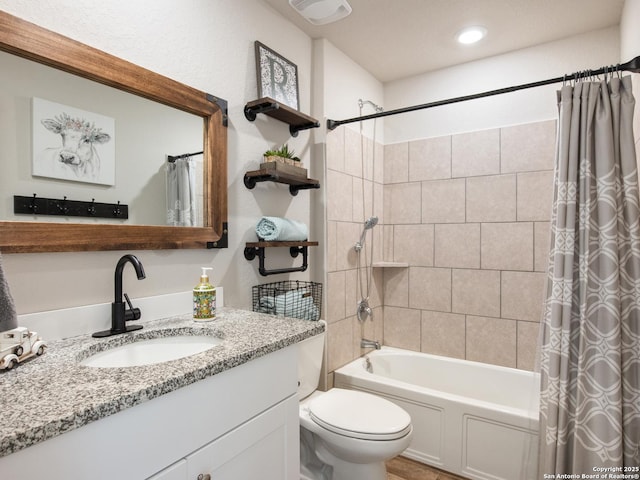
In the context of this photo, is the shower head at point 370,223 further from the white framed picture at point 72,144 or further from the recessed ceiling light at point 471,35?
the white framed picture at point 72,144

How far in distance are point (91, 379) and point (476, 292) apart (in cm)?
239

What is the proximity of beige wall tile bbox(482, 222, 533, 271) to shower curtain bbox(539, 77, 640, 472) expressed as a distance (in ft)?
2.84

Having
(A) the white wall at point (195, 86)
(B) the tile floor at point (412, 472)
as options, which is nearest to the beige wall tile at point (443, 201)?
(A) the white wall at point (195, 86)

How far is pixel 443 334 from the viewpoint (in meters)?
2.71

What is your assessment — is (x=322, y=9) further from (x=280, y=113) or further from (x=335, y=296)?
(x=335, y=296)

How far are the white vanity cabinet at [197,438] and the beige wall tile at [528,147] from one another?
2.05 metres

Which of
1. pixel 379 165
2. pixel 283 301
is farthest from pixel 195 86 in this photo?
pixel 379 165

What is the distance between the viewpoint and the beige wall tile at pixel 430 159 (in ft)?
8.89

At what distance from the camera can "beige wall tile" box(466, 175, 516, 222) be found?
248 cm

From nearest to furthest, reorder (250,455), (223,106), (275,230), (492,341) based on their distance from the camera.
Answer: (250,455) < (223,106) < (275,230) < (492,341)

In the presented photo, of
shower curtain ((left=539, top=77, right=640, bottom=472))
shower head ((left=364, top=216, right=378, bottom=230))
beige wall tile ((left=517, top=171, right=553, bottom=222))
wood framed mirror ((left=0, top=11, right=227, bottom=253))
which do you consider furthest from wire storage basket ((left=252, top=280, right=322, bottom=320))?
beige wall tile ((left=517, top=171, right=553, bottom=222))

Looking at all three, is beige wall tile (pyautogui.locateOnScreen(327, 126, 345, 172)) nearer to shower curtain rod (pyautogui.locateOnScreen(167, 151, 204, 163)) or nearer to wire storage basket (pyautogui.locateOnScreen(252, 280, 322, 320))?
wire storage basket (pyautogui.locateOnScreen(252, 280, 322, 320))

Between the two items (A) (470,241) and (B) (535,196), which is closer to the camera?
(B) (535,196)

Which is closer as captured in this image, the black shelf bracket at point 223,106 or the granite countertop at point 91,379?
the granite countertop at point 91,379
